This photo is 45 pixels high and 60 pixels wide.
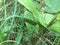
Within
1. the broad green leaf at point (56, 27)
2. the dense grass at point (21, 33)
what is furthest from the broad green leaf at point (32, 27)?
the broad green leaf at point (56, 27)

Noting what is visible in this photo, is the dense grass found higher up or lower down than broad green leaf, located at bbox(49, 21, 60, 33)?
lower down

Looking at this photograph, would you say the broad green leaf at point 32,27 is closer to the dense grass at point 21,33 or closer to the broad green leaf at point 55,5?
the dense grass at point 21,33

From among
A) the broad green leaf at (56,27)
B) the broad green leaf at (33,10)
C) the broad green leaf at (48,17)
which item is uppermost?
the broad green leaf at (33,10)

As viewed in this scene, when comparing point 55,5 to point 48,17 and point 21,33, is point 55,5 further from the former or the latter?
point 21,33

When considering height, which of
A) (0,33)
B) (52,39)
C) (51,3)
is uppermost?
(51,3)

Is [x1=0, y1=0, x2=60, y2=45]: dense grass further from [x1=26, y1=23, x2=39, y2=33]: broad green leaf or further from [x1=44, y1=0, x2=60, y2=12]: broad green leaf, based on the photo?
[x1=44, y1=0, x2=60, y2=12]: broad green leaf

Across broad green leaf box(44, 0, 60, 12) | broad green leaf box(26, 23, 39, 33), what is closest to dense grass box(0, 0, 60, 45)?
broad green leaf box(26, 23, 39, 33)

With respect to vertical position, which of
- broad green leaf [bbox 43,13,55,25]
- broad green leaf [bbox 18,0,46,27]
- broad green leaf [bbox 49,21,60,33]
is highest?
broad green leaf [bbox 18,0,46,27]

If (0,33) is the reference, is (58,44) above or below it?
below

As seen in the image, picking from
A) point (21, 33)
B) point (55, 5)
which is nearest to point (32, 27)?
point (21, 33)

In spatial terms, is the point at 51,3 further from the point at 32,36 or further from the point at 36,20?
the point at 32,36

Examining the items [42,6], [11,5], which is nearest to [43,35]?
[42,6]
